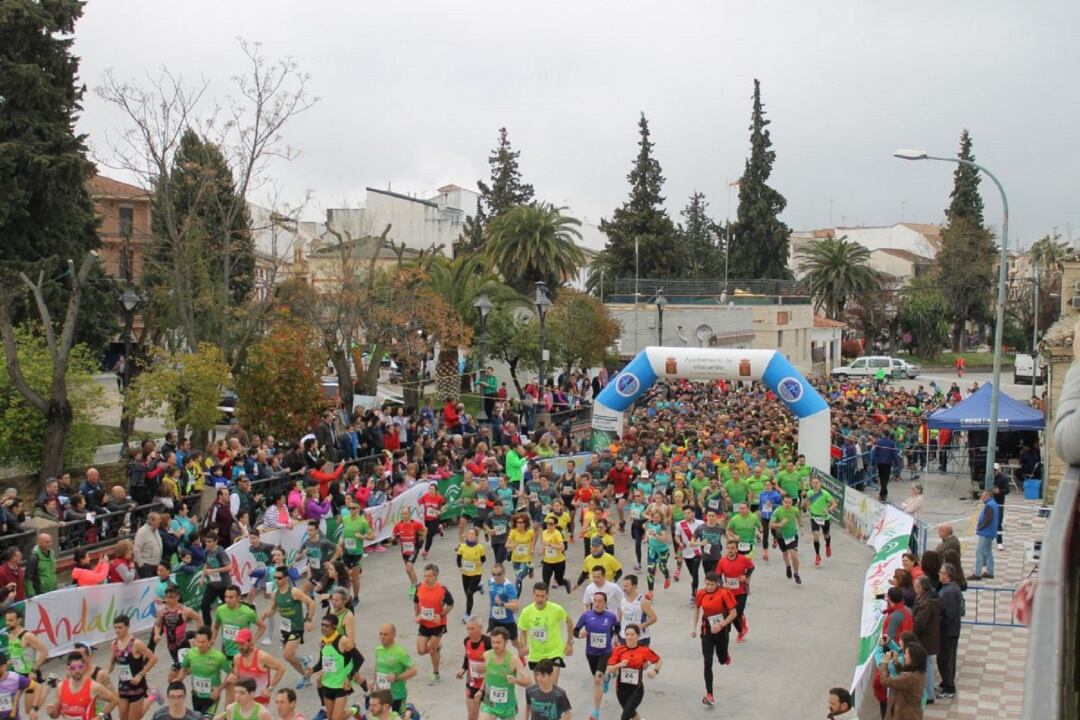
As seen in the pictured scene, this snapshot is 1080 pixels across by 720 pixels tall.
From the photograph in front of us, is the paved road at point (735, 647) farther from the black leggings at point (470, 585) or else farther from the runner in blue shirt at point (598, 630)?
the runner in blue shirt at point (598, 630)

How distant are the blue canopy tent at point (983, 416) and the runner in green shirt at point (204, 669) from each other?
20.5 metres

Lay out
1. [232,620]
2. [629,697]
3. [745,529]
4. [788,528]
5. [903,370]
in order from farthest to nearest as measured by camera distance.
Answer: [903,370] < [788,528] < [745,529] < [232,620] < [629,697]

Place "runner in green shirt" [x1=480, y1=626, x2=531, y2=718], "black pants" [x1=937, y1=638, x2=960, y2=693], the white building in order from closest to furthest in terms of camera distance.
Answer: "runner in green shirt" [x1=480, y1=626, x2=531, y2=718] → "black pants" [x1=937, y1=638, x2=960, y2=693] → the white building

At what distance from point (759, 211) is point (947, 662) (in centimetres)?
6145

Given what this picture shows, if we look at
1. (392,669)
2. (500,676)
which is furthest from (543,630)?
(392,669)

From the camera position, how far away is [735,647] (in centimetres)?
1456

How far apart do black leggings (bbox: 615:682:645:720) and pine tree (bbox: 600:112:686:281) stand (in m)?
58.7

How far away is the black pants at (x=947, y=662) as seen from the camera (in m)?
12.4

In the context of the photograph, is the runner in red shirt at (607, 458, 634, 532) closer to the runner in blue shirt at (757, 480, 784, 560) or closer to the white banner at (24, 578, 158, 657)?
the runner in blue shirt at (757, 480, 784, 560)

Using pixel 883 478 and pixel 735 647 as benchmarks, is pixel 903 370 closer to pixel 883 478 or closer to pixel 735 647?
pixel 883 478

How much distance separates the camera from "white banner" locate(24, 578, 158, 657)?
13.0m

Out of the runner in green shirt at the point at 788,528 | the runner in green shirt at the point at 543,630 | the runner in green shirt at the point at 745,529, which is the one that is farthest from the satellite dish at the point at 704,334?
the runner in green shirt at the point at 543,630

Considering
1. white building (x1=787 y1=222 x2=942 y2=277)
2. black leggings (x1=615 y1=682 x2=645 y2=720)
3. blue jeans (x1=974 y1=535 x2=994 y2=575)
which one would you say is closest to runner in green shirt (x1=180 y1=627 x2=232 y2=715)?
black leggings (x1=615 y1=682 x2=645 y2=720)

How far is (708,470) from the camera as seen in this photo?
21250 mm
